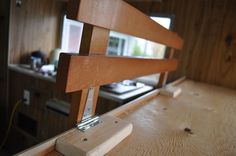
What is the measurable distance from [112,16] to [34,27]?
6.02ft

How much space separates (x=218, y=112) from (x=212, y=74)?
100 cm

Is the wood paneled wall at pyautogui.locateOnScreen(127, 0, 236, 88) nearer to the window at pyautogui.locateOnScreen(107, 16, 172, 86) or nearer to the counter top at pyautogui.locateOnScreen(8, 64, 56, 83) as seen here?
the window at pyautogui.locateOnScreen(107, 16, 172, 86)

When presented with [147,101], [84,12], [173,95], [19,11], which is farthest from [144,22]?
[19,11]

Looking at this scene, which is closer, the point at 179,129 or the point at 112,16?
the point at 112,16

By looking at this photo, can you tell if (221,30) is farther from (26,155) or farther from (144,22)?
(26,155)

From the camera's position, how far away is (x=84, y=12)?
1.31 ft

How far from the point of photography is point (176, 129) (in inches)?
26.9

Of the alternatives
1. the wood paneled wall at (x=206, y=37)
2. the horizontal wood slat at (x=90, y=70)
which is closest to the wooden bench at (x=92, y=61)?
the horizontal wood slat at (x=90, y=70)

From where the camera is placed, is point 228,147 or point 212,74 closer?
point 228,147

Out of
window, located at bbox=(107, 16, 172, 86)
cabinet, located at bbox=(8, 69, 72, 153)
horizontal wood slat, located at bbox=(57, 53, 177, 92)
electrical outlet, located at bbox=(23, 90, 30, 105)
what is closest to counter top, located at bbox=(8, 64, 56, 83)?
cabinet, located at bbox=(8, 69, 72, 153)

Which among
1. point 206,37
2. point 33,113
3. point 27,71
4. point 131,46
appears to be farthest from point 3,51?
point 206,37

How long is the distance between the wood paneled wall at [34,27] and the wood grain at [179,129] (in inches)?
61.3

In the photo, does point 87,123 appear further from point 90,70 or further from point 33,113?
point 33,113

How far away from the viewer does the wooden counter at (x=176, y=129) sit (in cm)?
52
